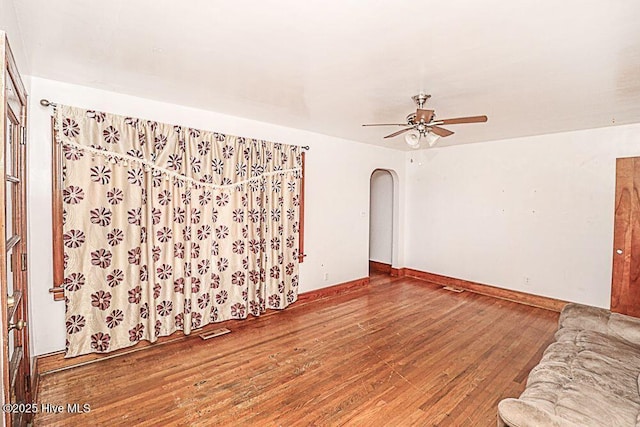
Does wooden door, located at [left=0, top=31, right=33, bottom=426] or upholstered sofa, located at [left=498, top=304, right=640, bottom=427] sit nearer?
wooden door, located at [left=0, top=31, right=33, bottom=426]

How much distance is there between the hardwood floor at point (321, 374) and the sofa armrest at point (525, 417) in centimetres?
80

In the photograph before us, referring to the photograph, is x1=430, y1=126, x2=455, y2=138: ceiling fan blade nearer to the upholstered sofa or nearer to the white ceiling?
the white ceiling

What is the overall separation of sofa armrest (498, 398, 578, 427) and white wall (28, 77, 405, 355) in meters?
3.30

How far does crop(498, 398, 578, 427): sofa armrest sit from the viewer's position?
142cm

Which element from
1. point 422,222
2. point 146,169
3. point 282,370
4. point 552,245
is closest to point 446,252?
point 422,222

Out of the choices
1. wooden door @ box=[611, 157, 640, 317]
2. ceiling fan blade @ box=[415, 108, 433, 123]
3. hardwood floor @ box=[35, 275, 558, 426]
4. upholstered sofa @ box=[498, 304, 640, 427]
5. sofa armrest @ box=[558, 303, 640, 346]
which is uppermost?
ceiling fan blade @ box=[415, 108, 433, 123]

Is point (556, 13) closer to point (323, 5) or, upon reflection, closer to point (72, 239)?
point (323, 5)

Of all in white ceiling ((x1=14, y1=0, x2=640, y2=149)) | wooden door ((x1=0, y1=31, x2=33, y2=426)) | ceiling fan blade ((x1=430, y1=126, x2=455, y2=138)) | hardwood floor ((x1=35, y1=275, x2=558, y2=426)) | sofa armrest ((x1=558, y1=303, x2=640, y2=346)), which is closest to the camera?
wooden door ((x1=0, y1=31, x2=33, y2=426))

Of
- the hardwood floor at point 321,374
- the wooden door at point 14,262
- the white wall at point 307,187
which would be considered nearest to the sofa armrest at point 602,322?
the hardwood floor at point 321,374

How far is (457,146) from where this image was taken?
5.47m

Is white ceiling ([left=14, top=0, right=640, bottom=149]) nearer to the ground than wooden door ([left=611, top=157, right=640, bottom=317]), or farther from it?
farther from it

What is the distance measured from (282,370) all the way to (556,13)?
3131 millimetres

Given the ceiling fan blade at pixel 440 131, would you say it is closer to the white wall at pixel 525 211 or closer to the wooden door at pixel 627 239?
the wooden door at pixel 627 239

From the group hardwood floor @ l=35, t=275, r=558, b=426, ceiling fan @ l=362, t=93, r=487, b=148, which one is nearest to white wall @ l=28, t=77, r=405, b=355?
hardwood floor @ l=35, t=275, r=558, b=426
